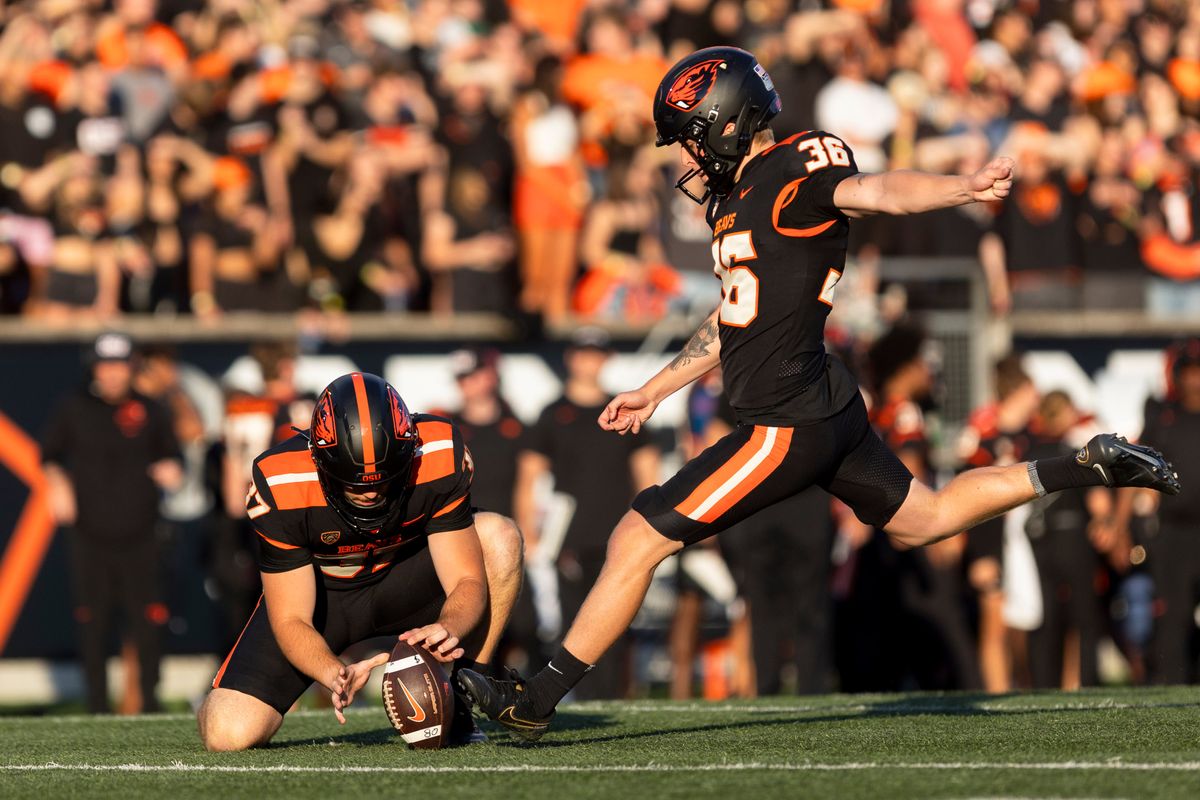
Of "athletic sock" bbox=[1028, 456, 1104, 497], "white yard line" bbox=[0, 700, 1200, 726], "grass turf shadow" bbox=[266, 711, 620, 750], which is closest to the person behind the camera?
"athletic sock" bbox=[1028, 456, 1104, 497]

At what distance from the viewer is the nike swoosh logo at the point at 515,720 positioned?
21.3 feet

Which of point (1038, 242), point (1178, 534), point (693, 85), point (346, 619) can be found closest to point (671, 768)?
point (346, 619)

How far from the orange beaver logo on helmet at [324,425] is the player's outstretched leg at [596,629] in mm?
884

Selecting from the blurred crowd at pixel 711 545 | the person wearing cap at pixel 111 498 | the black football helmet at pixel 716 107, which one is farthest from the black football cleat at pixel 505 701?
the person wearing cap at pixel 111 498

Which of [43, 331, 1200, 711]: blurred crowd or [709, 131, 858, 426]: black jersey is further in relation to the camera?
[43, 331, 1200, 711]: blurred crowd

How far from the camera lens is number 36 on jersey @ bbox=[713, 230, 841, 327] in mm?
6559

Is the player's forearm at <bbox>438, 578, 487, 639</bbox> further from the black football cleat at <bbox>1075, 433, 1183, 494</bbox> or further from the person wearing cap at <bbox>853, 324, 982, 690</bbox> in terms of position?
the person wearing cap at <bbox>853, 324, 982, 690</bbox>

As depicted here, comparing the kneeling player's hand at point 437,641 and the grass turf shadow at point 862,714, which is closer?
the kneeling player's hand at point 437,641

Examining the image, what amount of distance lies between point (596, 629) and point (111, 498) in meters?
5.53

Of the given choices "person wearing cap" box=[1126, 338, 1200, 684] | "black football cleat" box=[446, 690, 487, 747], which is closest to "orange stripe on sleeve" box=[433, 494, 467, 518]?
"black football cleat" box=[446, 690, 487, 747]

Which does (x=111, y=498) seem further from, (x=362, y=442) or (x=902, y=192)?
(x=902, y=192)

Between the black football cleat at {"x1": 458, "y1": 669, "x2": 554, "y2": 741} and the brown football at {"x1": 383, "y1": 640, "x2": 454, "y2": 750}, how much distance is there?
9cm

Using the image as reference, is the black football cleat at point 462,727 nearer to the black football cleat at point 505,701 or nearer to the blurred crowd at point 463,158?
the black football cleat at point 505,701

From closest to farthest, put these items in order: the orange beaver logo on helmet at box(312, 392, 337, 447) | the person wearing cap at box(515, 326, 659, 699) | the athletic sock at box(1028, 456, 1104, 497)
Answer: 1. the orange beaver logo on helmet at box(312, 392, 337, 447)
2. the athletic sock at box(1028, 456, 1104, 497)
3. the person wearing cap at box(515, 326, 659, 699)
